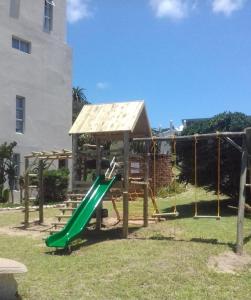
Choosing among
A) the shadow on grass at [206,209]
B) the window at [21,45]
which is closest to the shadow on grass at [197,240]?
the shadow on grass at [206,209]

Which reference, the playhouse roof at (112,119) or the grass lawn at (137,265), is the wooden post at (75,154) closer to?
the playhouse roof at (112,119)

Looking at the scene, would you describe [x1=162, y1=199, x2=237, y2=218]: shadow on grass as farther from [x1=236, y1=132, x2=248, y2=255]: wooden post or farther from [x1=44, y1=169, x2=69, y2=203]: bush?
[x1=44, y1=169, x2=69, y2=203]: bush

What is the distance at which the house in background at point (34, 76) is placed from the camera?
86.3 feet

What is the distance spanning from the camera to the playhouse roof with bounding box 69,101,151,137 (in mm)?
14031

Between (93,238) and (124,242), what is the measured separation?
1187mm

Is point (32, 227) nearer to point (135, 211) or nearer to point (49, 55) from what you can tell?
point (135, 211)

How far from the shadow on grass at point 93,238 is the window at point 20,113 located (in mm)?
13732

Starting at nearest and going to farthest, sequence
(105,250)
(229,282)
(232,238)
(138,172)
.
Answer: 1. (229,282)
2. (105,250)
3. (232,238)
4. (138,172)

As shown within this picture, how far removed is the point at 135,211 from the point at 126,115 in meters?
5.73

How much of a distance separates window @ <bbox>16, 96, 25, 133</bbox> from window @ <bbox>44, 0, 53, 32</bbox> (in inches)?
179

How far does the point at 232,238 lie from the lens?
12633 millimetres

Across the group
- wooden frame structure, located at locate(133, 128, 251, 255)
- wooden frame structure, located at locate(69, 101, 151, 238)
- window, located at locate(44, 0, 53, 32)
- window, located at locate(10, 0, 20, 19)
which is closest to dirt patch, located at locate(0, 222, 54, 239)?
wooden frame structure, located at locate(69, 101, 151, 238)

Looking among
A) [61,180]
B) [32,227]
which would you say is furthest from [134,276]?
[61,180]

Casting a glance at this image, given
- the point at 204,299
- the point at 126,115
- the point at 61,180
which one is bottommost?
the point at 204,299
